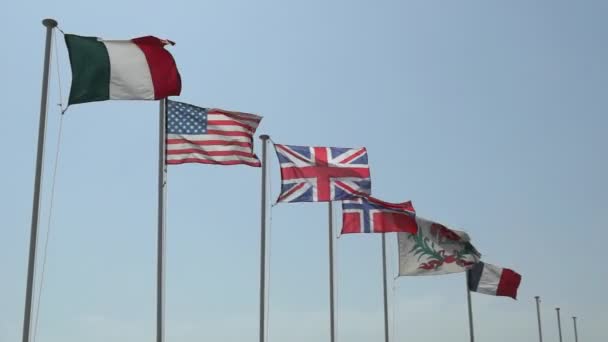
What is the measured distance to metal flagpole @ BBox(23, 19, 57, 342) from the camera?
15383 mm

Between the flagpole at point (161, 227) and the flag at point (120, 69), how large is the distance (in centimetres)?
92

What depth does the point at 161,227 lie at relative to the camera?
18.2 metres

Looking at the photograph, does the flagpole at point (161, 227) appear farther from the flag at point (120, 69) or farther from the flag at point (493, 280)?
the flag at point (493, 280)

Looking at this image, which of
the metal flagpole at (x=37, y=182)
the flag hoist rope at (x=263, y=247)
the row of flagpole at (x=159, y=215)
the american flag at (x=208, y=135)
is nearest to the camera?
the metal flagpole at (x=37, y=182)

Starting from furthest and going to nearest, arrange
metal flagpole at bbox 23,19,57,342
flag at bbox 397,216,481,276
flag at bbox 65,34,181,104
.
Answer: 1. flag at bbox 397,216,481,276
2. flag at bbox 65,34,181,104
3. metal flagpole at bbox 23,19,57,342

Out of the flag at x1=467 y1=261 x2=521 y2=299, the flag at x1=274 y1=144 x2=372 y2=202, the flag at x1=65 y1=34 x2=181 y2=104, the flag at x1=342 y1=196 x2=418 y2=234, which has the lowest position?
the flag at x1=467 y1=261 x2=521 y2=299

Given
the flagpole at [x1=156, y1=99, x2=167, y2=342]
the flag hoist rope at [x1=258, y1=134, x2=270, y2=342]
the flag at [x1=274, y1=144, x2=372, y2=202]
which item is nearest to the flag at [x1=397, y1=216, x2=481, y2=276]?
the flag at [x1=274, y1=144, x2=372, y2=202]

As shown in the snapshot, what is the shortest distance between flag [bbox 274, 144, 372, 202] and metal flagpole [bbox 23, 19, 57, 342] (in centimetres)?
859

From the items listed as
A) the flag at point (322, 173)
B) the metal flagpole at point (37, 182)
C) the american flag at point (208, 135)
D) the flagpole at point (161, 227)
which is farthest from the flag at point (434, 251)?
the metal flagpole at point (37, 182)

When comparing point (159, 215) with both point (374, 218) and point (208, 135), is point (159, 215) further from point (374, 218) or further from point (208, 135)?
point (374, 218)

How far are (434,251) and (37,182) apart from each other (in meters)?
21.1

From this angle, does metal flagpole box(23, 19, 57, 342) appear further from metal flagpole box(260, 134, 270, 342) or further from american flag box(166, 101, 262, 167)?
metal flagpole box(260, 134, 270, 342)

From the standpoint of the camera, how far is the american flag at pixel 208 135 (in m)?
19.7

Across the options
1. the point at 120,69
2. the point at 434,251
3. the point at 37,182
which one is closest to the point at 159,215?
the point at 37,182
